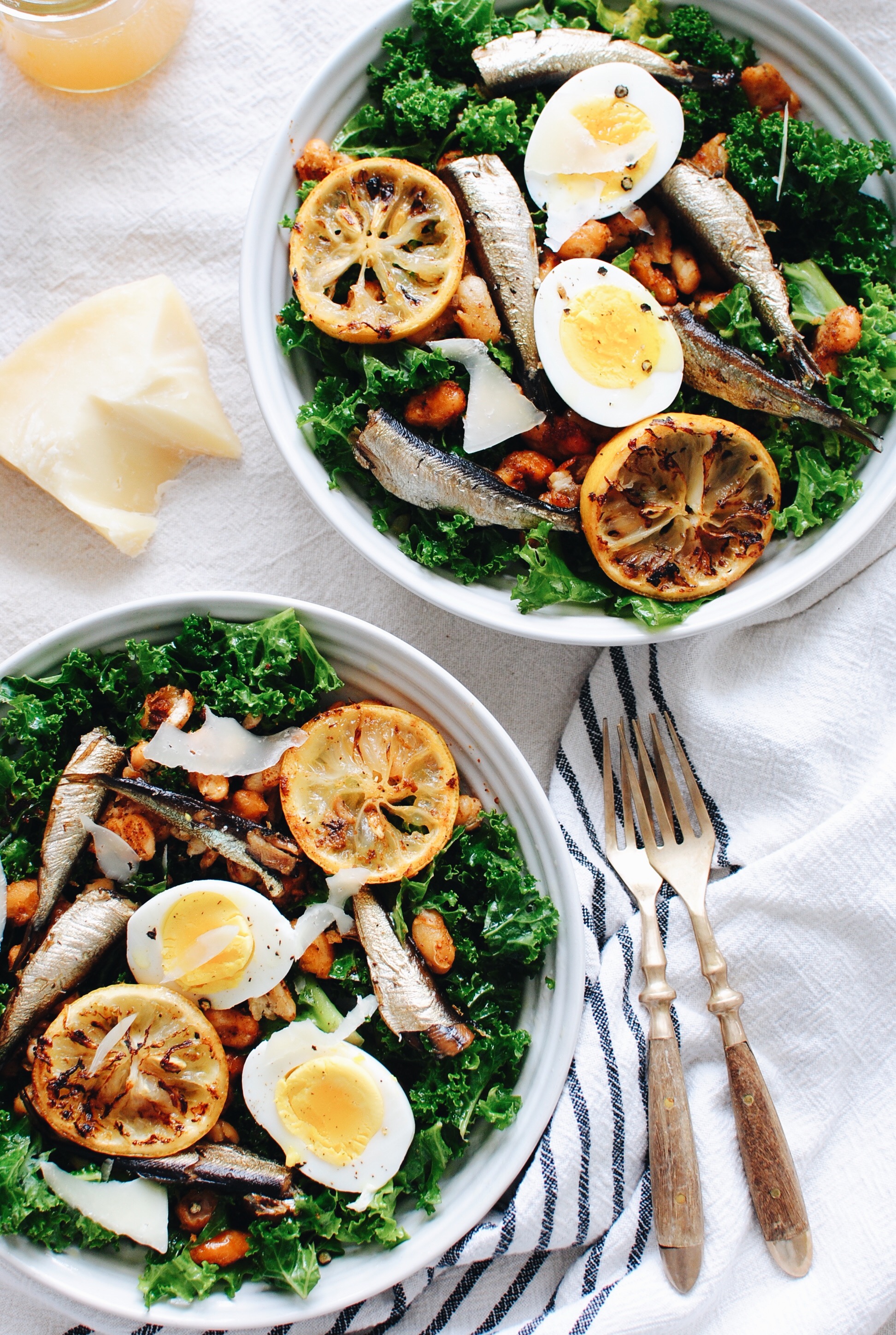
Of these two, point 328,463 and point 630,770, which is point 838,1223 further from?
point 328,463

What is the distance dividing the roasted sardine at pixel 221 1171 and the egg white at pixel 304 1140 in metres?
0.06

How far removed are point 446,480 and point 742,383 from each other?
67 centimetres

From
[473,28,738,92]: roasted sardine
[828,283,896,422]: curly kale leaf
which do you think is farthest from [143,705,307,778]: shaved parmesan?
[473,28,738,92]: roasted sardine

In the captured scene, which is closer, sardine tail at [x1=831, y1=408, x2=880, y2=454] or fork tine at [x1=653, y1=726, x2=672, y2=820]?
sardine tail at [x1=831, y1=408, x2=880, y2=454]

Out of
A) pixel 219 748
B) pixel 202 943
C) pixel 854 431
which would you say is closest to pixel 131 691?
pixel 219 748

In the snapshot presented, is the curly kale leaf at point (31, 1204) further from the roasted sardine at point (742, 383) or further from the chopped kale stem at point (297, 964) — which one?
the roasted sardine at point (742, 383)

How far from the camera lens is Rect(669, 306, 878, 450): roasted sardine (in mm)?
2156

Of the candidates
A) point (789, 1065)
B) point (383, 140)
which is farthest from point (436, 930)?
point (383, 140)

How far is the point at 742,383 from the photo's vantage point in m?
2.17

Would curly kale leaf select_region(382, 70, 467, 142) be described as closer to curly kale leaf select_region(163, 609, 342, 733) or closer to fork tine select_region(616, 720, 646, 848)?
curly kale leaf select_region(163, 609, 342, 733)

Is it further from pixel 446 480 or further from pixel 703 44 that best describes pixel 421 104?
pixel 446 480

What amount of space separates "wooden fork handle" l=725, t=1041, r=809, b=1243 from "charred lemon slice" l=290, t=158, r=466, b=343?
1784 mm

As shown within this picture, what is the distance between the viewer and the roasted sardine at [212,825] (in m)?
2.10

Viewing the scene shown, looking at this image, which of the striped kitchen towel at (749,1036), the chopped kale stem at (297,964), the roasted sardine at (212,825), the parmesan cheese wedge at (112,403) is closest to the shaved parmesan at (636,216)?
the chopped kale stem at (297,964)
